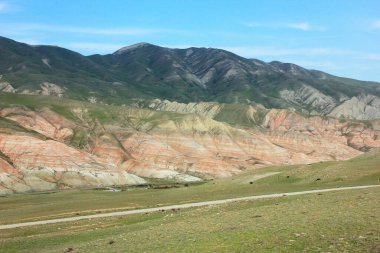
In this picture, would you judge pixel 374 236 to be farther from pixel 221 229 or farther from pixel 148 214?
pixel 148 214

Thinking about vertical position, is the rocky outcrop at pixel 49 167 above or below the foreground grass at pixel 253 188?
below

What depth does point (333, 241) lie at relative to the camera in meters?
21.6

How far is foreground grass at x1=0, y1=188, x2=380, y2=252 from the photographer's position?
72.7 ft

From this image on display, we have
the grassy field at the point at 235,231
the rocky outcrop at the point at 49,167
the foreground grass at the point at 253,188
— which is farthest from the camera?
the rocky outcrop at the point at 49,167

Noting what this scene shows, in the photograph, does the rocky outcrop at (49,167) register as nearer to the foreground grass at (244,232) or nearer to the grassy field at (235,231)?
the grassy field at (235,231)

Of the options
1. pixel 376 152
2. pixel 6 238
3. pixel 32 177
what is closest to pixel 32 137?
pixel 32 177

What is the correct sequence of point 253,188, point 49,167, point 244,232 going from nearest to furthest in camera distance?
point 244,232 < point 253,188 < point 49,167

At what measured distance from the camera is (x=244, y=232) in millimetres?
25984

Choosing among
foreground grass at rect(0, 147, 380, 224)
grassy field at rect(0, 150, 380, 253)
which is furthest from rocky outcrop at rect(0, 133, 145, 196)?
grassy field at rect(0, 150, 380, 253)

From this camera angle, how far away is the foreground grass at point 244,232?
2216 cm

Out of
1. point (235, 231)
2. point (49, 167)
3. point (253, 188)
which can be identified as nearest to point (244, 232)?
point (235, 231)

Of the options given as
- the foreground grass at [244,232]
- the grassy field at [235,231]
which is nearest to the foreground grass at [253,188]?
the grassy field at [235,231]

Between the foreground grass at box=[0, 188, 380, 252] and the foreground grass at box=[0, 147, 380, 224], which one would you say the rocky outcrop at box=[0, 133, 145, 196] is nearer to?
the foreground grass at box=[0, 147, 380, 224]

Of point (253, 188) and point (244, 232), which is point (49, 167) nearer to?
point (253, 188)
